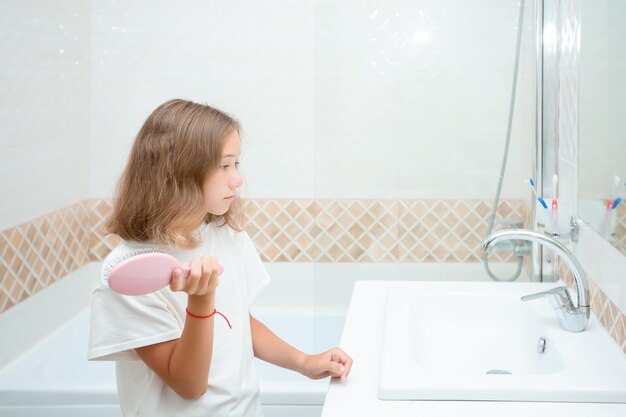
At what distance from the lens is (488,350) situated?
1.53 meters

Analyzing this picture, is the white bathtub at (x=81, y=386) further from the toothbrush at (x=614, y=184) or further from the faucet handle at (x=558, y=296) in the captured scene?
the toothbrush at (x=614, y=184)

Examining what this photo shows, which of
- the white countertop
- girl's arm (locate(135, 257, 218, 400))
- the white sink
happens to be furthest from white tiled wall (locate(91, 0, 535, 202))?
girl's arm (locate(135, 257, 218, 400))

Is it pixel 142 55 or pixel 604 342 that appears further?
pixel 142 55

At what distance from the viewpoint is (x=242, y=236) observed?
1504 mm

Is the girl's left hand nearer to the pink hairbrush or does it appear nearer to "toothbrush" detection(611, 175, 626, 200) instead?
the pink hairbrush

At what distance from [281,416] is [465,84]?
1096 mm

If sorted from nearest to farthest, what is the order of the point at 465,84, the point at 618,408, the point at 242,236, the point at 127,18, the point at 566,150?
the point at 618,408
the point at 242,236
the point at 566,150
the point at 465,84
the point at 127,18

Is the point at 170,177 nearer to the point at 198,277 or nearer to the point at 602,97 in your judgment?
the point at 198,277

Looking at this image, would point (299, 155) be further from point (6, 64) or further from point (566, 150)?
point (566, 150)

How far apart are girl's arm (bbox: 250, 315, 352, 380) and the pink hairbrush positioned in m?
0.32

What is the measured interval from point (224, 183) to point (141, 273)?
35 cm

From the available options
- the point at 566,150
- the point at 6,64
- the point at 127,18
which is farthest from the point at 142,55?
the point at 566,150

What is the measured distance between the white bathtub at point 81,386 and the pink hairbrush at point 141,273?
1.17 m

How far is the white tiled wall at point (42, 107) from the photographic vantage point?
7.99 ft
